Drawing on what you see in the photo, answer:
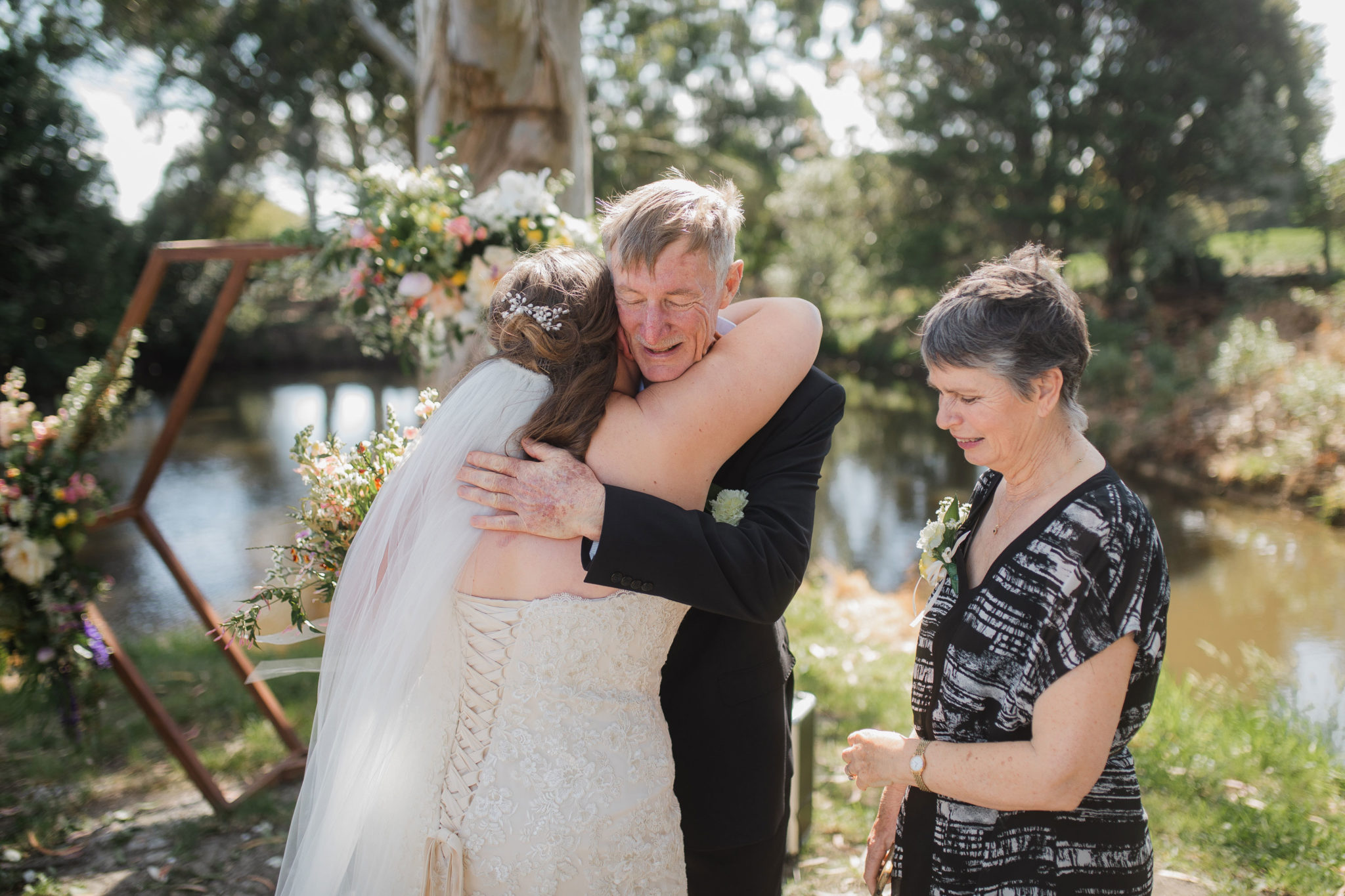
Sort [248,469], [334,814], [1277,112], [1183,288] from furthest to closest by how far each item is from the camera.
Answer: [1183,288] < [1277,112] < [248,469] < [334,814]

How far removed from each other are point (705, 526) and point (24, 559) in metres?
3.03

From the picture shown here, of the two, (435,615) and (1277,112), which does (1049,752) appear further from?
(1277,112)

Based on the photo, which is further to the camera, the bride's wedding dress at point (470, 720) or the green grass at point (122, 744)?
the green grass at point (122, 744)

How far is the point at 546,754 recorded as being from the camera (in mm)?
1666

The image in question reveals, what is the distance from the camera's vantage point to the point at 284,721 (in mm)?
4203

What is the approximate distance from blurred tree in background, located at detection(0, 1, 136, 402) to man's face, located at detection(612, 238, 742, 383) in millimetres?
15150

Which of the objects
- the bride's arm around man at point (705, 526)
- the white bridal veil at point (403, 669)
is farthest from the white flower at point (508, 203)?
the white bridal veil at point (403, 669)

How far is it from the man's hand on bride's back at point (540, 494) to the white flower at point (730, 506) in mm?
380

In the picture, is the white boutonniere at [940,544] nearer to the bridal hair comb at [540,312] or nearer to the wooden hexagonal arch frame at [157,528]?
the bridal hair comb at [540,312]

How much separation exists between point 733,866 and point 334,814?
3.22ft

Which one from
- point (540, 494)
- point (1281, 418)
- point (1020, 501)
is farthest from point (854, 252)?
point (540, 494)

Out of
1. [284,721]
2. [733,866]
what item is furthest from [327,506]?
[284,721]

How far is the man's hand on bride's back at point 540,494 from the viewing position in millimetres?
1584

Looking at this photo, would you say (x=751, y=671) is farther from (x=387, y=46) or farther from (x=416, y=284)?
(x=387, y=46)
